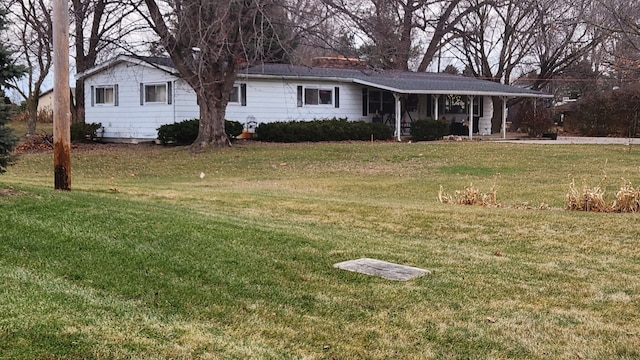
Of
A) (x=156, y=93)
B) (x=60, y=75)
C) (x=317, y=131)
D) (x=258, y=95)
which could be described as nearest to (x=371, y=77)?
(x=317, y=131)

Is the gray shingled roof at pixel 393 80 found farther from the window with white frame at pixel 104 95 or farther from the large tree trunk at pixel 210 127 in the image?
the window with white frame at pixel 104 95

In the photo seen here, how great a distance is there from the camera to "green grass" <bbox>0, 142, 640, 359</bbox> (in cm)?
415

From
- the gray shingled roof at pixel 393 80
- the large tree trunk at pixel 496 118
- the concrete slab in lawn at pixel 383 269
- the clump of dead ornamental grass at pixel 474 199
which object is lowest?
the concrete slab in lawn at pixel 383 269

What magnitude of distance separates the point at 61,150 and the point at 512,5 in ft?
116

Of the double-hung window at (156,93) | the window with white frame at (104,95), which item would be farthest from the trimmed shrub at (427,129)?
the window with white frame at (104,95)

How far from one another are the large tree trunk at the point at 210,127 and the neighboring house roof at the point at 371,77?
2.33 metres

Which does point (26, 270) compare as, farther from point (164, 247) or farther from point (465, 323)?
point (465, 323)

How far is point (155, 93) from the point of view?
27656 mm

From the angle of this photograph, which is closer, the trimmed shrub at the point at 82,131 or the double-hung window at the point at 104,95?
the trimmed shrub at the point at 82,131

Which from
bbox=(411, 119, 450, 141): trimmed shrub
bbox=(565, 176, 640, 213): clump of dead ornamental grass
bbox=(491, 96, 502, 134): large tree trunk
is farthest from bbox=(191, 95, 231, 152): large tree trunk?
bbox=(491, 96, 502, 134): large tree trunk

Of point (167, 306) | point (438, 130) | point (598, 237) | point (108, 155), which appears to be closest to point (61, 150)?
point (167, 306)

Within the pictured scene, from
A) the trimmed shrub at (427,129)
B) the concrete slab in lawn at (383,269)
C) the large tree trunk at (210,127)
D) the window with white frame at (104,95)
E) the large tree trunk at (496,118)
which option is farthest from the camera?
the large tree trunk at (496,118)

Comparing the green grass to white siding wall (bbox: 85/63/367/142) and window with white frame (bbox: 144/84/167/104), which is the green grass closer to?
white siding wall (bbox: 85/63/367/142)

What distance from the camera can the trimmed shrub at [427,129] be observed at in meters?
29.8
